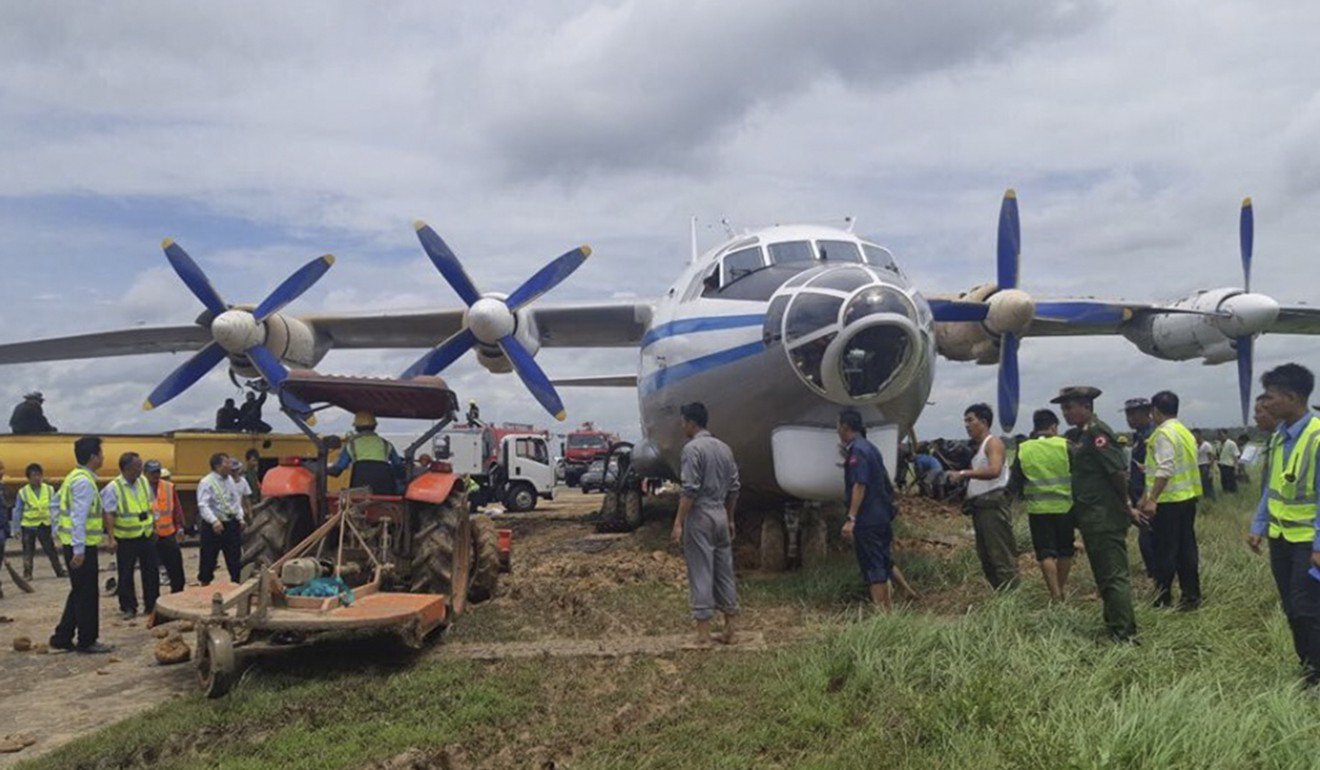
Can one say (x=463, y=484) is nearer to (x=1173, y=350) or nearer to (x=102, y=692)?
(x=102, y=692)

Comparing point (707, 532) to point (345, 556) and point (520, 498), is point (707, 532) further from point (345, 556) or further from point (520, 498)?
point (520, 498)

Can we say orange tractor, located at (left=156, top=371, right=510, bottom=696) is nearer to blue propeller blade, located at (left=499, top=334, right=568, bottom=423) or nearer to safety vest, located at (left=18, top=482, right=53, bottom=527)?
blue propeller blade, located at (left=499, top=334, right=568, bottom=423)

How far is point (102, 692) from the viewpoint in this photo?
623cm

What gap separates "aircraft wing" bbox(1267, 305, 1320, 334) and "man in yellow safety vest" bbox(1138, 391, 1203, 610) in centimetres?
1002

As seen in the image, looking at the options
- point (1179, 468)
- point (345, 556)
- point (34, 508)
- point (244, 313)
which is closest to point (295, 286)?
point (244, 313)

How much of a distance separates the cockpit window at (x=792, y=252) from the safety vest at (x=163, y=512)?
7111mm

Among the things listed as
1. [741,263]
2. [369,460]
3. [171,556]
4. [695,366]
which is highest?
[741,263]

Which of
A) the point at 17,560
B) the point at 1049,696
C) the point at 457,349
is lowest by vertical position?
the point at 17,560

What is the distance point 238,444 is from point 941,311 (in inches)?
510

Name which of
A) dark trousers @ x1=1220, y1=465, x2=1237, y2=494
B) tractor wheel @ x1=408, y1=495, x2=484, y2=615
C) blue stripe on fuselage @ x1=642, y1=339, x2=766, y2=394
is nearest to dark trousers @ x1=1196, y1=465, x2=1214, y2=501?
dark trousers @ x1=1220, y1=465, x2=1237, y2=494

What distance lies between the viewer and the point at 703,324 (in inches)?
380

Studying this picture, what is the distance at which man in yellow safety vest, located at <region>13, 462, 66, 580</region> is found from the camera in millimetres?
12562

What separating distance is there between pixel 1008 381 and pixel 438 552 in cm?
988

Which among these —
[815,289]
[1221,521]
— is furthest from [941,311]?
[815,289]
